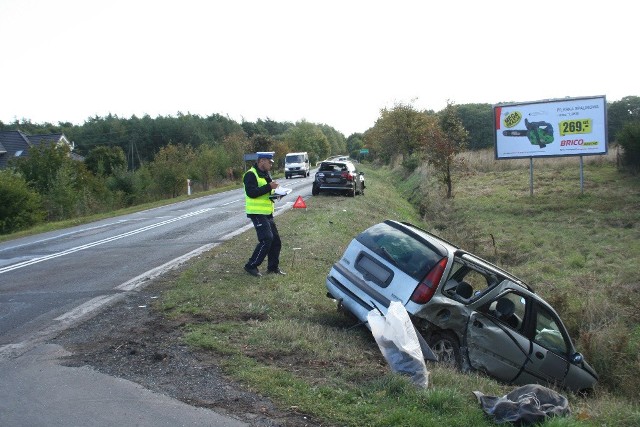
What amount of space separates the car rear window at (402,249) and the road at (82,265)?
363cm

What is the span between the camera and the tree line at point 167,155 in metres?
28.6

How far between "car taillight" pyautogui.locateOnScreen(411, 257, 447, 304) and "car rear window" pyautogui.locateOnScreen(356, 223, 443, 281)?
5 cm

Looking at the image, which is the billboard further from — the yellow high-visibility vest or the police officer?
the yellow high-visibility vest

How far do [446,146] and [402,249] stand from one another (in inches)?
864

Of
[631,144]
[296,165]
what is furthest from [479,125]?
[631,144]

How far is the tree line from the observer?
28609mm

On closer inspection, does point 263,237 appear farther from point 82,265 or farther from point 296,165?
point 296,165

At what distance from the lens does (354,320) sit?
7.73 meters

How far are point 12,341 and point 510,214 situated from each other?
63.4ft

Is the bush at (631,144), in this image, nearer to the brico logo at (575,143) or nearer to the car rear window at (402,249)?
the brico logo at (575,143)

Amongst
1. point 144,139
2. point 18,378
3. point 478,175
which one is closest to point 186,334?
point 18,378

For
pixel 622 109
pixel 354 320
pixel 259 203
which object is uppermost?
pixel 622 109

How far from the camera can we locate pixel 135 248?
13.5m

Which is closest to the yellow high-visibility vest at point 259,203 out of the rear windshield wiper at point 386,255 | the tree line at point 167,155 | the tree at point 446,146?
the rear windshield wiper at point 386,255
